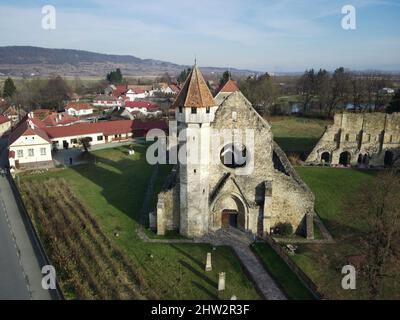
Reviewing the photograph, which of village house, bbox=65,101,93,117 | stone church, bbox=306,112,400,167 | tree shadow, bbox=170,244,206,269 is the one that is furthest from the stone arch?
village house, bbox=65,101,93,117

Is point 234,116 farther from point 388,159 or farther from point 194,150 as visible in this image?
point 388,159

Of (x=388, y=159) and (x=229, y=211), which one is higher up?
(x=388, y=159)

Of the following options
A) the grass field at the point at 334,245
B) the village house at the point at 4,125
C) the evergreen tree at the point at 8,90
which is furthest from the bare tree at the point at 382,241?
the evergreen tree at the point at 8,90

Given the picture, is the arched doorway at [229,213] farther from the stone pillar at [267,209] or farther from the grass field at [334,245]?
the grass field at [334,245]

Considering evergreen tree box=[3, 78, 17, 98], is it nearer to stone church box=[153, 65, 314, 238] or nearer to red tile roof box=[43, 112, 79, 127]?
red tile roof box=[43, 112, 79, 127]

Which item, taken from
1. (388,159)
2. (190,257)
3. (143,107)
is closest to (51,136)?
(143,107)
